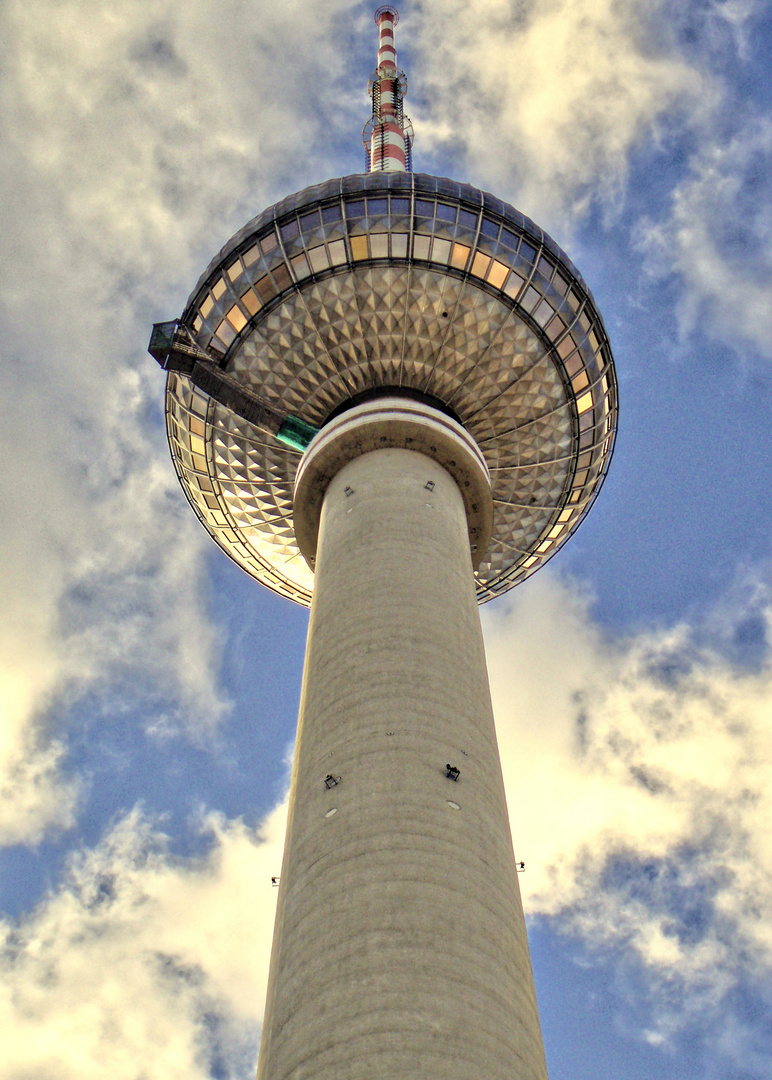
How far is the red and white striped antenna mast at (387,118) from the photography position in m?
47.9

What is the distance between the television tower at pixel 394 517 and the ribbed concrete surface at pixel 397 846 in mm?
57

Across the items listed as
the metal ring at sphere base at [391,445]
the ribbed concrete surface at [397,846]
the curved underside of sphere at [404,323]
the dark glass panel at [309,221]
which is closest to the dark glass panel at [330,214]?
the curved underside of sphere at [404,323]

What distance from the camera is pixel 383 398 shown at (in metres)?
33.1

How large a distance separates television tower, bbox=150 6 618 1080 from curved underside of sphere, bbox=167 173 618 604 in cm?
8

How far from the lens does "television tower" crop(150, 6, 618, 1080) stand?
18.6m

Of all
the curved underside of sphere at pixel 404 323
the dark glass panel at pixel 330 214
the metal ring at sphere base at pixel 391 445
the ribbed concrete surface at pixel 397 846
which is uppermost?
the dark glass panel at pixel 330 214

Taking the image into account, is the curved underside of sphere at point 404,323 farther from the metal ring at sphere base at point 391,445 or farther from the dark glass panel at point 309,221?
the metal ring at sphere base at point 391,445

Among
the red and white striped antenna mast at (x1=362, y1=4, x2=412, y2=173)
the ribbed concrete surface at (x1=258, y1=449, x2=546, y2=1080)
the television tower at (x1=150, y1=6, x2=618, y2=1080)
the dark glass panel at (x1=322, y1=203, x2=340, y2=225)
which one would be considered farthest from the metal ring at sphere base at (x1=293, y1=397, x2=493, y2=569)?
the red and white striped antenna mast at (x1=362, y1=4, x2=412, y2=173)

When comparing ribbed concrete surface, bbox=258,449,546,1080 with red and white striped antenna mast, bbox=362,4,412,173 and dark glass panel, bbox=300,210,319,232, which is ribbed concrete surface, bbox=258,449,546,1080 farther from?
red and white striped antenna mast, bbox=362,4,412,173

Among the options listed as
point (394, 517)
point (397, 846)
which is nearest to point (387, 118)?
point (394, 517)

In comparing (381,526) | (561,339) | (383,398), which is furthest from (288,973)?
(561,339)

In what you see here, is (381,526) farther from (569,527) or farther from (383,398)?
(569,527)

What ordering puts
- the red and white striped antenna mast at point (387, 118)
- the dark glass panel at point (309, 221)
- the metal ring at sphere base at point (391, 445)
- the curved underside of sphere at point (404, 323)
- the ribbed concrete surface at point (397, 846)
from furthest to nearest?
the red and white striped antenna mast at point (387, 118), the dark glass panel at point (309, 221), the curved underside of sphere at point (404, 323), the metal ring at sphere base at point (391, 445), the ribbed concrete surface at point (397, 846)

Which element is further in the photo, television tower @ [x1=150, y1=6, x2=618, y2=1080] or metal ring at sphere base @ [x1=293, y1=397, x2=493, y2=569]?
metal ring at sphere base @ [x1=293, y1=397, x2=493, y2=569]
